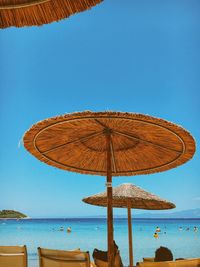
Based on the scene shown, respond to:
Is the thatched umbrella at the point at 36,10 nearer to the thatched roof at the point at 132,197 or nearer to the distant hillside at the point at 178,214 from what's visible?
the thatched roof at the point at 132,197

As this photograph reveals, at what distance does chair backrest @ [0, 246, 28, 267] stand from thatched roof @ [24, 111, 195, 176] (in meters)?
0.84

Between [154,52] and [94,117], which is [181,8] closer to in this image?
[94,117]

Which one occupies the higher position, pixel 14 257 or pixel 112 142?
pixel 112 142

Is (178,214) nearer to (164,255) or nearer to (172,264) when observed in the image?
(164,255)

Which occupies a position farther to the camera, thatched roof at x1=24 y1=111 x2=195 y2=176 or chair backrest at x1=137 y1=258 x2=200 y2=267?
thatched roof at x1=24 y1=111 x2=195 y2=176

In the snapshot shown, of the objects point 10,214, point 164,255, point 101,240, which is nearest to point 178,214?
point 10,214

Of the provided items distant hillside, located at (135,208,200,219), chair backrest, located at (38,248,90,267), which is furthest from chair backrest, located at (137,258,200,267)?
distant hillside, located at (135,208,200,219)

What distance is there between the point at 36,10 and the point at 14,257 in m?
1.48

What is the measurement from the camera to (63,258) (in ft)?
5.95

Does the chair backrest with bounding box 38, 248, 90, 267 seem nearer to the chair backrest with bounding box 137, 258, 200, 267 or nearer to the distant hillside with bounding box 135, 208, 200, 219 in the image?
the chair backrest with bounding box 137, 258, 200, 267

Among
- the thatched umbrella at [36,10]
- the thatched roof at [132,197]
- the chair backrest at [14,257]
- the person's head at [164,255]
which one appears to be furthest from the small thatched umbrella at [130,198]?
the thatched umbrella at [36,10]

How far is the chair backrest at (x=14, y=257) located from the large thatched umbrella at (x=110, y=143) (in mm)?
625

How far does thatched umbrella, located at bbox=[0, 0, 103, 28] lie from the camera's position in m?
1.56

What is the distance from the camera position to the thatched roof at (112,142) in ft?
7.66
